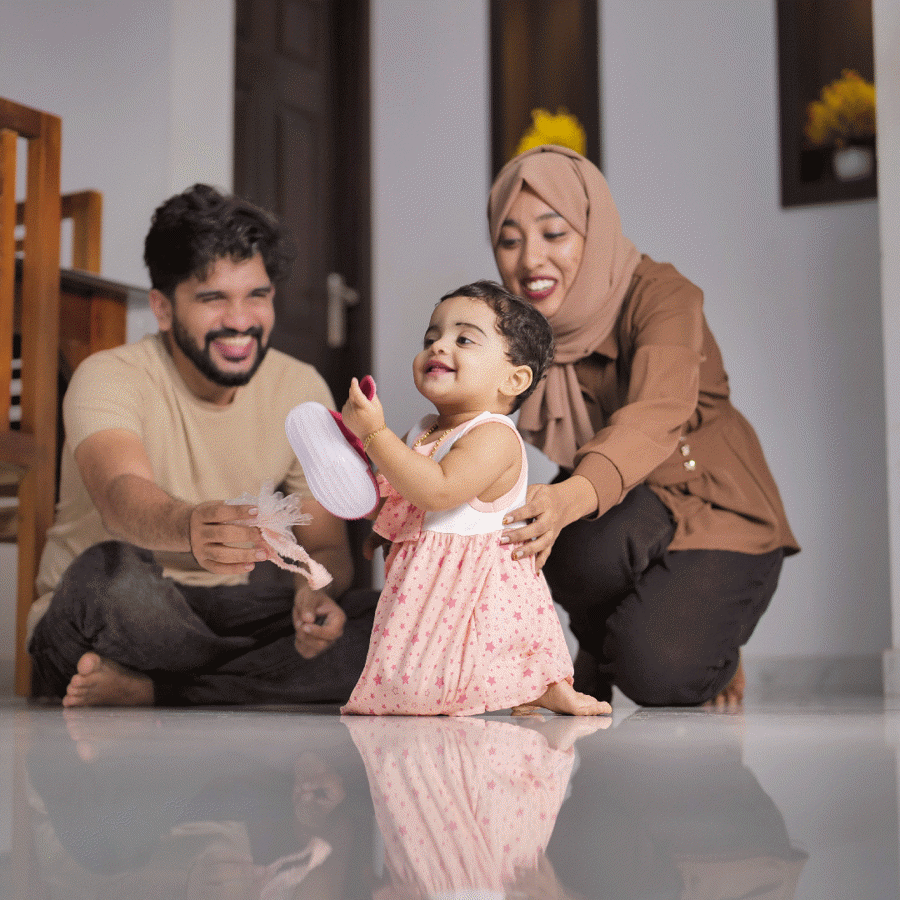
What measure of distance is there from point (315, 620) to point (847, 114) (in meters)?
2.12

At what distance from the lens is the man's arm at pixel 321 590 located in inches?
58.8

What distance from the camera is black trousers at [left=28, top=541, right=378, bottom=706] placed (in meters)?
1.49

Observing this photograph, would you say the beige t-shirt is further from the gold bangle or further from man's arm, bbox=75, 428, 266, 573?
the gold bangle

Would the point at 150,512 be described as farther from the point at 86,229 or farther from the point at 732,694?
the point at 86,229

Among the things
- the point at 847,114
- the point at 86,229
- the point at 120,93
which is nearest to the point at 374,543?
the point at 86,229

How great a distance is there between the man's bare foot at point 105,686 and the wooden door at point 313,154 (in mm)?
1708

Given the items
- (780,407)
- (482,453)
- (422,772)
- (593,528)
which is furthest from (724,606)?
(780,407)

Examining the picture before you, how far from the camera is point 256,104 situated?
3191mm

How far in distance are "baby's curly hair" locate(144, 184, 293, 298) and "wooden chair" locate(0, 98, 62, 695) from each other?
0.85 ft

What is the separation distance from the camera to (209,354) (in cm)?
169

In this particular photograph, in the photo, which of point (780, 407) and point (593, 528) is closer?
point (593, 528)

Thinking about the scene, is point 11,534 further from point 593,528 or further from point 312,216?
point 312,216

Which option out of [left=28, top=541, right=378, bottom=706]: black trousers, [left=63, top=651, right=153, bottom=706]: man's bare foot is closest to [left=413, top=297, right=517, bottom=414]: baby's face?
[left=28, top=541, right=378, bottom=706]: black trousers

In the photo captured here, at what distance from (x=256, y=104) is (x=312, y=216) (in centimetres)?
38
